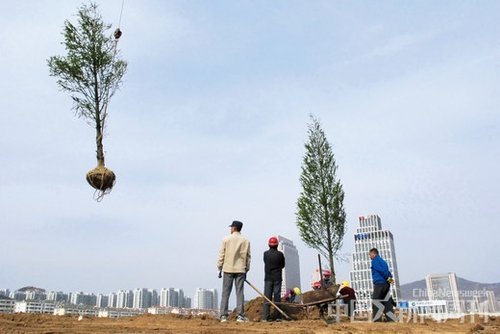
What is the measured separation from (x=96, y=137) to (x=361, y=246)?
15037cm

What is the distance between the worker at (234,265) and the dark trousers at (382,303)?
3163 millimetres

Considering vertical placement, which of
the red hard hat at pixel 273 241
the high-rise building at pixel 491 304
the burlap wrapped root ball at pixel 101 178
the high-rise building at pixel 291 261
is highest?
the high-rise building at pixel 291 261

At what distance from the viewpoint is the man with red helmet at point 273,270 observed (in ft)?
30.8

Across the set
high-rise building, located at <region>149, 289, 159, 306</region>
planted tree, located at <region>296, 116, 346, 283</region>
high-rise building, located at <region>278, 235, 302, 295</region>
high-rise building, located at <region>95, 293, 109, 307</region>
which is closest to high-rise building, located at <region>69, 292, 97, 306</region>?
high-rise building, located at <region>95, 293, 109, 307</region>

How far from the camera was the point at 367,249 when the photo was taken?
502 feet

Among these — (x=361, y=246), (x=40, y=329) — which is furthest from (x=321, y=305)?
(x=361, y=246)

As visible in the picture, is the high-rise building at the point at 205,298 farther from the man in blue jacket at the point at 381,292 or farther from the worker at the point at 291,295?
the man in blue jacket at the point at 381,292

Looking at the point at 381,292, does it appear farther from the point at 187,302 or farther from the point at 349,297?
the point at 187,302

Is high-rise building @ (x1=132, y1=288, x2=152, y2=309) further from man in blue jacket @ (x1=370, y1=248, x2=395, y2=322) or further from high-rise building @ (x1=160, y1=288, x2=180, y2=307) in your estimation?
man in blue jacket @ (x1=370, y1=248, x2=395, y2=322)

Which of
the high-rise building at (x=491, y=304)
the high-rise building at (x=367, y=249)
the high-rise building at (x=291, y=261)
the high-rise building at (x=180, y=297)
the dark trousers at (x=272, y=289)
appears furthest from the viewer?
the high-rise building at (x=367, y=249)

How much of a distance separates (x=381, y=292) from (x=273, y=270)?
2612 mm

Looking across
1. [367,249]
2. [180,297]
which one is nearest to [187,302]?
→ [180,297]

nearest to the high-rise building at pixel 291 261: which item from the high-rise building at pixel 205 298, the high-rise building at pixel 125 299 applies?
the high-rise building at pixel 205 298

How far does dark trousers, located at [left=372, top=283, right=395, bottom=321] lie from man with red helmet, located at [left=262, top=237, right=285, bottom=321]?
228 centimetres
